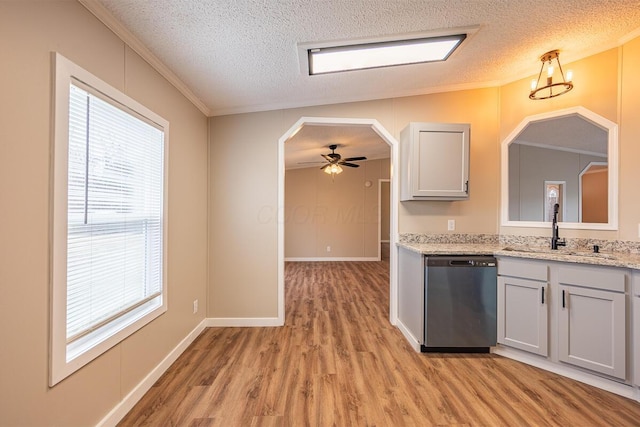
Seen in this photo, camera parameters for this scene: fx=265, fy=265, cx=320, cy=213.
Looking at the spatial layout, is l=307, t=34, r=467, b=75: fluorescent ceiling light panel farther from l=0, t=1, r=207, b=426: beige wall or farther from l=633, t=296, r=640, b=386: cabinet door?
l=633, t=296, r=640, b=386: cabinet door

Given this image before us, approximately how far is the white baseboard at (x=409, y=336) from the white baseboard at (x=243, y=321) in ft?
4.35

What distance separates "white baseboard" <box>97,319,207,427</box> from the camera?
1562 millimetres

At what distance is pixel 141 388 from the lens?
1824 mm

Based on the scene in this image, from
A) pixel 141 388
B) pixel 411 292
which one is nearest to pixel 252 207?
pixel 141 388

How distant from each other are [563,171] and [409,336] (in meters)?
2.23

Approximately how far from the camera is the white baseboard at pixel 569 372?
6.13ft

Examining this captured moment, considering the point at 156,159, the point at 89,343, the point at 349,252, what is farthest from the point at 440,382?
the point at 349,252

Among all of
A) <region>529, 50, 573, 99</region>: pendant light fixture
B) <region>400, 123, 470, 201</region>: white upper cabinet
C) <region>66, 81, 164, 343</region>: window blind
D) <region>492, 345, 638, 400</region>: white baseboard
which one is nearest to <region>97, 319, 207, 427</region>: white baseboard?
<region>66, 81, 164, 343</region>: window blind

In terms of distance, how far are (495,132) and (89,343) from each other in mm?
3887

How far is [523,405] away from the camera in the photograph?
177cm

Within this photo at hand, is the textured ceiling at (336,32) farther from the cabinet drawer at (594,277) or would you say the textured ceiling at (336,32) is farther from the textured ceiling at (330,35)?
the cabinet drawer at (594,277)

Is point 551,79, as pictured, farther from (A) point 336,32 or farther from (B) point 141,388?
(B) point 141,388

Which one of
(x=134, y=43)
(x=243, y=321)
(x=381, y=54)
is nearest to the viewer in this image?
(x=134, y=43)

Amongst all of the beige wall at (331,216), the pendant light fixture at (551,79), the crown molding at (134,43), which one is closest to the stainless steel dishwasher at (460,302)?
the pendant light fixture at (551,79)
